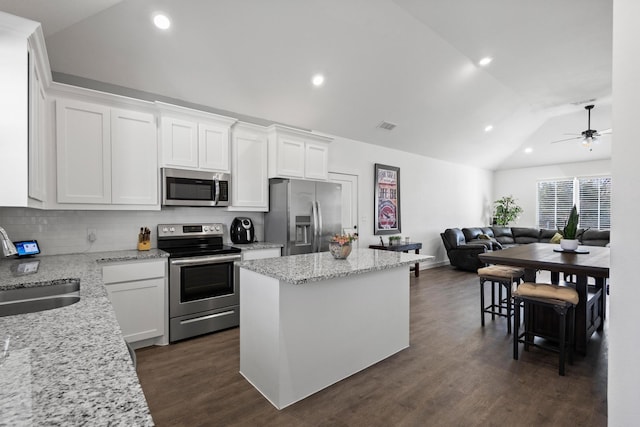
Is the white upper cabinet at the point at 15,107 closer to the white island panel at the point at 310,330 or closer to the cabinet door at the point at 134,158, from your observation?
the cabinet door at the point at 134,158

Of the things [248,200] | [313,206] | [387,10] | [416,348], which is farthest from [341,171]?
[416,348]

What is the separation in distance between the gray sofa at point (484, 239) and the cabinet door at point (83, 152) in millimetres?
6596

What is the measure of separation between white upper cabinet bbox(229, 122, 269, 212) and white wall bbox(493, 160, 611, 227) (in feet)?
27.9

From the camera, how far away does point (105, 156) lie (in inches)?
124

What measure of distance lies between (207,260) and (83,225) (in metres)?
1.33

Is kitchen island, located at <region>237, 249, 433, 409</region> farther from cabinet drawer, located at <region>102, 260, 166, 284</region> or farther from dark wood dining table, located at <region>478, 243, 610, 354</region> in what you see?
cabinet drawer, located at <region>102, 260, 166, 284</region>

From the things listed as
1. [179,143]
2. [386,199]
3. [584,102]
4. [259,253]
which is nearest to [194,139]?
[179,143]

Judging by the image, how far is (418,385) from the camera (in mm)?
2504

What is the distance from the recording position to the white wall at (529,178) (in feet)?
27.9

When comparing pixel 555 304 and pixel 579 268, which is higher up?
pixel 579 268

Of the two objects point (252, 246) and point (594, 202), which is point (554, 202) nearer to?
point (594, 202)

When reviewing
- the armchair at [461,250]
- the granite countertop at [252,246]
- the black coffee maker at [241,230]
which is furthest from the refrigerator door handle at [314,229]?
→ the armchair at [461,250]

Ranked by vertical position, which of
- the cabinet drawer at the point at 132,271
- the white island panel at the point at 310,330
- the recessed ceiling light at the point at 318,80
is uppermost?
the recessed ceiling light at the point at 318,80

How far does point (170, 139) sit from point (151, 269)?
55.7 inches
